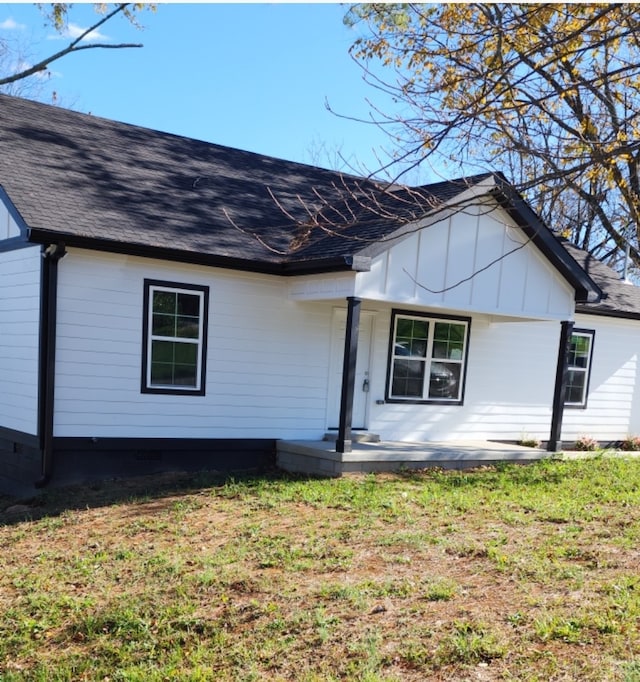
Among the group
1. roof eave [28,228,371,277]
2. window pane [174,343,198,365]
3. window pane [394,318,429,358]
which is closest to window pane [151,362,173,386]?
window pane [174,343,198,365]

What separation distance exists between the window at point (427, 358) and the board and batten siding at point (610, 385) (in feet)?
9.84

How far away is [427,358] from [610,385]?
5.01 m

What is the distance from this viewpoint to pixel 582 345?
1462cm

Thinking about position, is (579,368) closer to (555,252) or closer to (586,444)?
(586,444)

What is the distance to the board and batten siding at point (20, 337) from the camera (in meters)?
9.66

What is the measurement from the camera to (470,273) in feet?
36.2

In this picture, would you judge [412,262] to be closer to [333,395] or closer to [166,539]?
[333,395]

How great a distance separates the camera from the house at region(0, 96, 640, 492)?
960 centimetres

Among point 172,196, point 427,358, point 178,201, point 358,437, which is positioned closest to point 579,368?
point 427,358

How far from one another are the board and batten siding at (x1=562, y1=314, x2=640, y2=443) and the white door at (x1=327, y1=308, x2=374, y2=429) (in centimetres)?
492

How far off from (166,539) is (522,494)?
4602 millimetres

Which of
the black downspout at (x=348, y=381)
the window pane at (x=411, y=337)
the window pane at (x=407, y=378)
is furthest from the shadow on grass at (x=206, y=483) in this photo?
the window pane at (x=411, y=337)

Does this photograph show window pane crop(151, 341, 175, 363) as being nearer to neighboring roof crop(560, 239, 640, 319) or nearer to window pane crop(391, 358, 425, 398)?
window pane crop(391, 358, 425, 398)

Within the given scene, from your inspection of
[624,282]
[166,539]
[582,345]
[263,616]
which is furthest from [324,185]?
[263,616]
